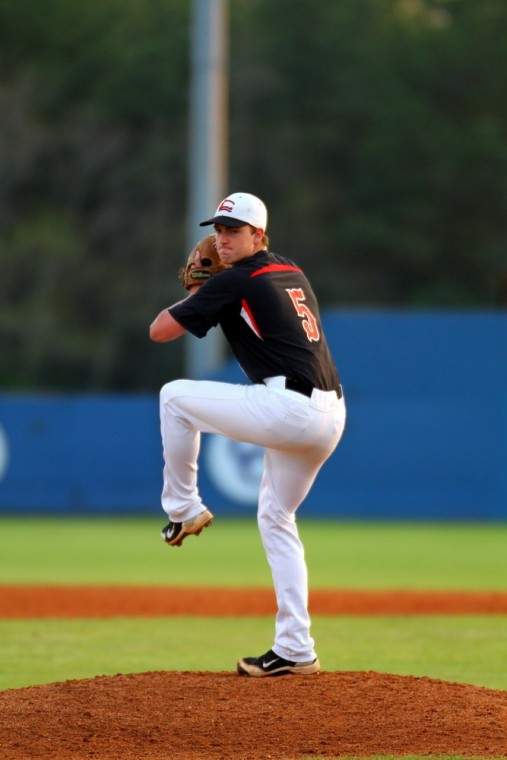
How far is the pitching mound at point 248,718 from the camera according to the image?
480cm

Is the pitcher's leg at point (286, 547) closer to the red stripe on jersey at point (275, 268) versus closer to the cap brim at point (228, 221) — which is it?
the red stripe on jersey at point (275, 268)

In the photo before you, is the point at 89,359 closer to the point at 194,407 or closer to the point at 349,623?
the point at 349,623

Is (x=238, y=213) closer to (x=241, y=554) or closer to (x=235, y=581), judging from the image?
(x=235, y=581)

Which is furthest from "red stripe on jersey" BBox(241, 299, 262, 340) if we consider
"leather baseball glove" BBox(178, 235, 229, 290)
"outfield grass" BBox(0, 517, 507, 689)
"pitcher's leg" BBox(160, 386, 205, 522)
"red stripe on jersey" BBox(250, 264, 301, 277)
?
"outfield grass" BBox(0, 517, 507, 689)

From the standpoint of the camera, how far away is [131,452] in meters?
17.3

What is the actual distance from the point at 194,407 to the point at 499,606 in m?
4.94

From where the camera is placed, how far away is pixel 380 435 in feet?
56.1

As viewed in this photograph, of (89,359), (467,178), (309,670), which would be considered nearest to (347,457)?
(309,670)

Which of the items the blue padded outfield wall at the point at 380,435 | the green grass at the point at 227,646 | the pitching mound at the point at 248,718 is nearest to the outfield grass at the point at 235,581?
the green grass at the point at 227,646

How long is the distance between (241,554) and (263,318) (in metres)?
8.68

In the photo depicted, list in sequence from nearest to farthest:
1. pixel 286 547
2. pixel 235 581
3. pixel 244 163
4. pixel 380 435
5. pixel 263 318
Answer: pixel 263 318, pixel 286 547, pixel 235 581, pixel 380 435, pixel 244 163

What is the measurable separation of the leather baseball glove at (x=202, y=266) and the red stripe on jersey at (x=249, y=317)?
1.08 ft

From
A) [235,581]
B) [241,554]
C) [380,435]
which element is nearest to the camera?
[235,581]

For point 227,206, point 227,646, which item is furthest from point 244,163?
point 227,206
